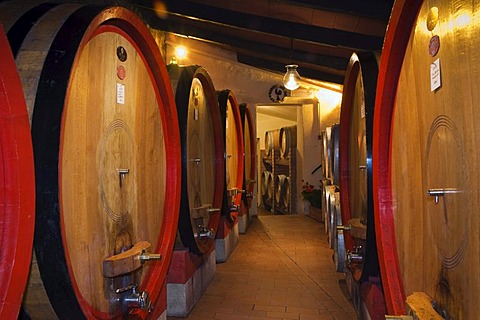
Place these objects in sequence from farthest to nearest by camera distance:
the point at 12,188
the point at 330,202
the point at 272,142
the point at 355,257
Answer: the point at 272,142
the point at 330,202
the point at 355,257
the point at 12,188

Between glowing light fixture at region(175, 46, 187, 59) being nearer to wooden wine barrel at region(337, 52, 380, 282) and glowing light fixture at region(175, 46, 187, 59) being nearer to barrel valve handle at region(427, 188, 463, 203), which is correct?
wooden wine barrel at region(337, 52, 380, 282)

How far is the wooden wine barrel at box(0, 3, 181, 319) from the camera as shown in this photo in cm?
110

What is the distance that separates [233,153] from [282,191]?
4.08m

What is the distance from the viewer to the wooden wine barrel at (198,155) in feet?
8.47

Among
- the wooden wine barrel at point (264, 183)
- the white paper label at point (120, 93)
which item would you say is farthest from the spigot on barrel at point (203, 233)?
the wooden wine barrel at point (264, 183)

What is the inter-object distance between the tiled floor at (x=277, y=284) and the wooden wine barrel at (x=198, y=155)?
1.75 ft

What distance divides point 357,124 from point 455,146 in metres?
1.43

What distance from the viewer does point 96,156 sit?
4.59ft

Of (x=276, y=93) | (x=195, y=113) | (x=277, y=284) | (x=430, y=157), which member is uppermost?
(x=276, y=93)

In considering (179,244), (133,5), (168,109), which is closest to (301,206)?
(133,5)

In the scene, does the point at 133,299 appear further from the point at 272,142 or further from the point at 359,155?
the point at 272,142

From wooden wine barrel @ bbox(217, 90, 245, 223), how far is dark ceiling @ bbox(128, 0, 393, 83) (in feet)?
3.48

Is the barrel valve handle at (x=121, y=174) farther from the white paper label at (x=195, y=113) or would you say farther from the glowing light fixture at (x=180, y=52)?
the glowing light fixture at (x=180, y=52)

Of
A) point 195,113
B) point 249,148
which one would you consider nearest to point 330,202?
point 195,113
